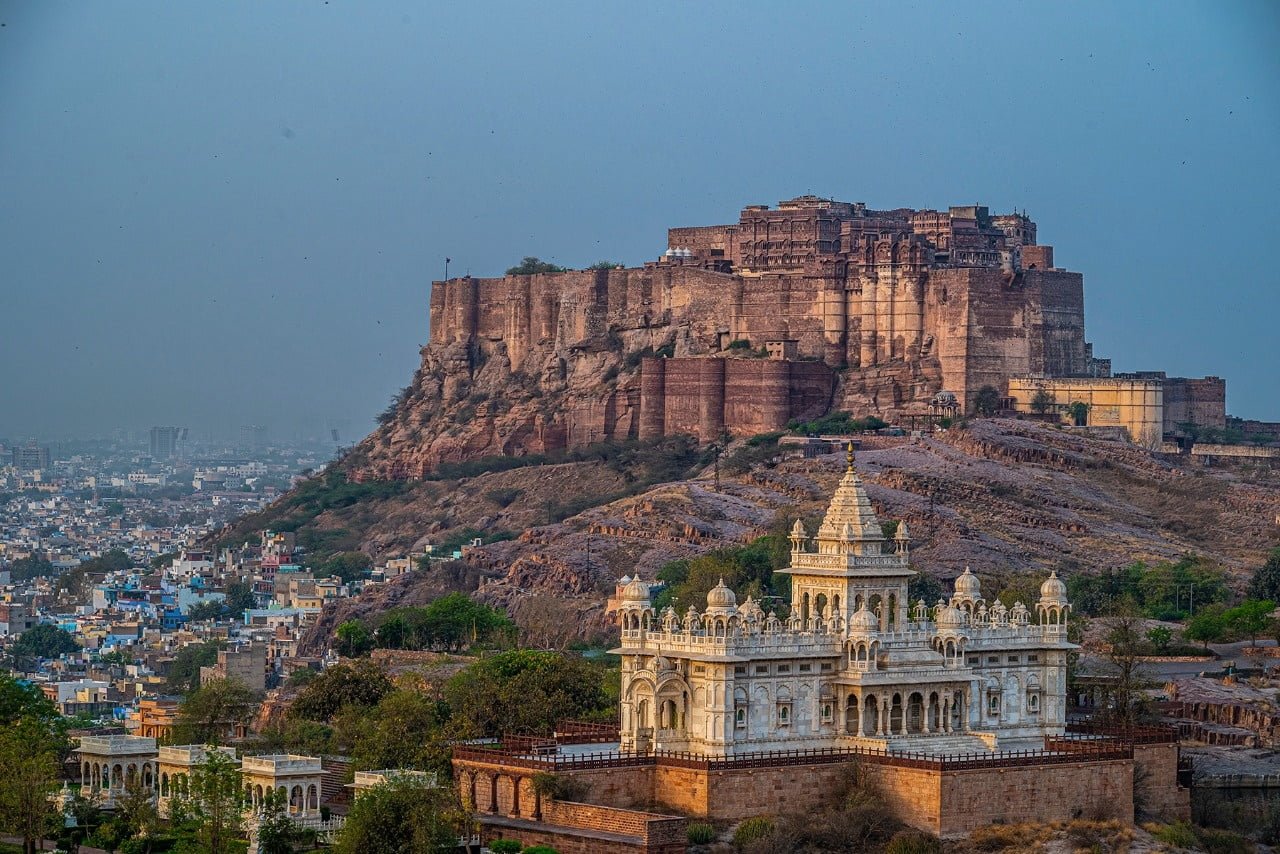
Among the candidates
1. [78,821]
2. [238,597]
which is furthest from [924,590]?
[238,597]

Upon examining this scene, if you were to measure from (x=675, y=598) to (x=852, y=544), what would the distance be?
92.0ft

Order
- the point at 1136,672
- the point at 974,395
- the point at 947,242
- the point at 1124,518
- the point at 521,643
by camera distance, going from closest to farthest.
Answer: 1. the point at 1136,672
2. the point at 521,643
3. the point at 1124,518
4. the point at 974,395
5. the point at 947,242

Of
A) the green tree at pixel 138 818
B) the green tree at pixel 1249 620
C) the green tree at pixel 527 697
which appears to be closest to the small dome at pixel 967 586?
the green tree at pixel 527 697

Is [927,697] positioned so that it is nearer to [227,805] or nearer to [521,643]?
[227,805]

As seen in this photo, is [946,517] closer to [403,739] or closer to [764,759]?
[403,739]

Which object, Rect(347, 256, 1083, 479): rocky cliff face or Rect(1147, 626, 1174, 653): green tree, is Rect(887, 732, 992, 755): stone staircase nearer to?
Rect(1147, 626, 1174, 653): green tree

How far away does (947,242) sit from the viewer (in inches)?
5586

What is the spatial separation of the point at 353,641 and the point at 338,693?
75.6 ft

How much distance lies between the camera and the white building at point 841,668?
70.9m

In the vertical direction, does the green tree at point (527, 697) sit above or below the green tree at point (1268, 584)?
below

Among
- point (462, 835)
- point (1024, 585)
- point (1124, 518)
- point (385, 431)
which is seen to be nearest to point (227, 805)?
point (462, 835)

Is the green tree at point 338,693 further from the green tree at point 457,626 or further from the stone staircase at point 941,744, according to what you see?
the green tree at point 457,626

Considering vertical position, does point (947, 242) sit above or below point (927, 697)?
above

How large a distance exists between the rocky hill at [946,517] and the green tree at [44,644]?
16.3 meters
